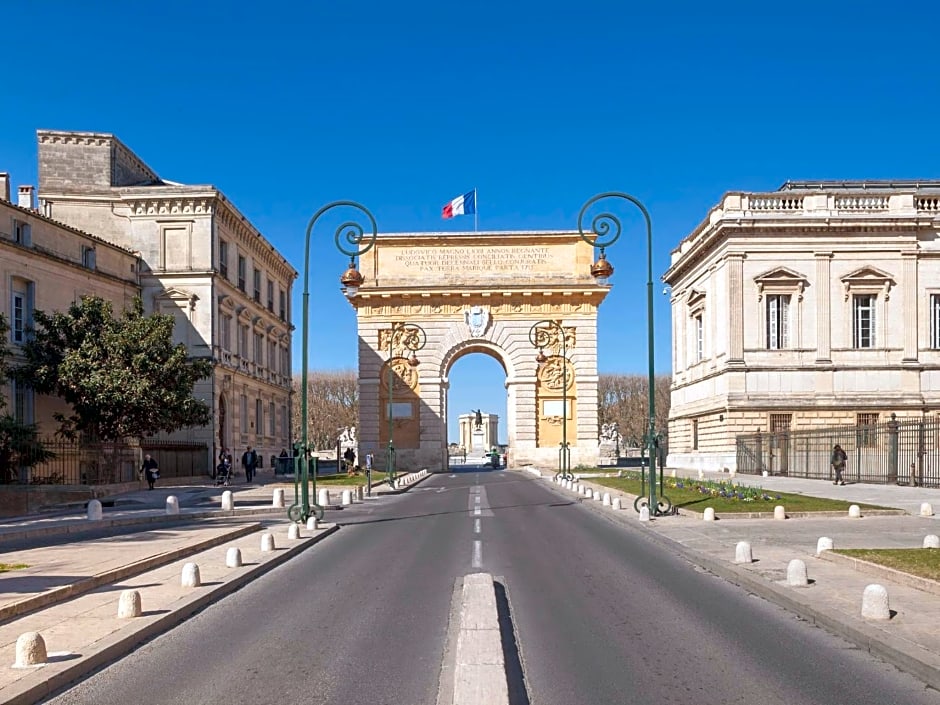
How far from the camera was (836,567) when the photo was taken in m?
13.4

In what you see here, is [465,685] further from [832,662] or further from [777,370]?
[777,370]

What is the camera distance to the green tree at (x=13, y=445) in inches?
1159

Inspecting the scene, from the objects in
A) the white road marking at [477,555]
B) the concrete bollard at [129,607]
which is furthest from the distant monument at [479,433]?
the concrete bollard at [129,607]

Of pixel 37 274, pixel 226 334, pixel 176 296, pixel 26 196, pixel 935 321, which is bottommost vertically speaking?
pixel 226 334

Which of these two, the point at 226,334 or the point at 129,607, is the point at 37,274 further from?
the point at 129,607

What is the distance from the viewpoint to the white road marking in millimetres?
14758

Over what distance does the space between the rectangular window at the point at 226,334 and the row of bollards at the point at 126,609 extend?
34.2 meters

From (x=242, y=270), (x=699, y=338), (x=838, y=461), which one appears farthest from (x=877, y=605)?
(x=242, y=270)

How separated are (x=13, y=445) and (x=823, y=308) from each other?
3797cm

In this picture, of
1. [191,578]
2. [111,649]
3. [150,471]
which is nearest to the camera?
[111,649]

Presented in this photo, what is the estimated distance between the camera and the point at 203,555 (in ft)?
54.1

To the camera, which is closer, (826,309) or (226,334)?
(826,309)

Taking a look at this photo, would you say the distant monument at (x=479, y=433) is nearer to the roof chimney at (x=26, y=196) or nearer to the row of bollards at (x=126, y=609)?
the roof chimney at (x=26, y=196)

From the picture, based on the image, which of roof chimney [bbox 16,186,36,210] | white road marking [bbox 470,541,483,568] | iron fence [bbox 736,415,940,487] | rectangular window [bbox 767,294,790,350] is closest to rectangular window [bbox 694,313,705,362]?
rectangular window [bbox 767,294,790,350]
